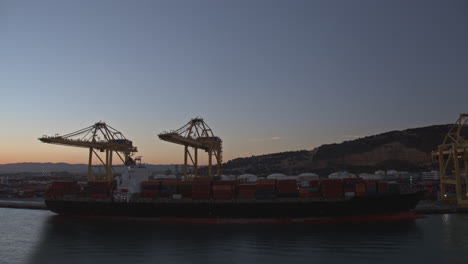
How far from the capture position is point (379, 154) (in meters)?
113

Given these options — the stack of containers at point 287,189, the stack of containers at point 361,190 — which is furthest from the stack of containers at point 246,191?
the stack of containers at point 361,190

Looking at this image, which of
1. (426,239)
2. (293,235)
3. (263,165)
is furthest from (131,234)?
(263,165)

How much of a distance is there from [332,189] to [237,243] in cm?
1162

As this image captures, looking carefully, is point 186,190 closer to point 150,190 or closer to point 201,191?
point 201,191

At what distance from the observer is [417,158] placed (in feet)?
343

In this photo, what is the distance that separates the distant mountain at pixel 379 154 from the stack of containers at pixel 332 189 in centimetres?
7836

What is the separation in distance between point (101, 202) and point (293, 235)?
19.2 m

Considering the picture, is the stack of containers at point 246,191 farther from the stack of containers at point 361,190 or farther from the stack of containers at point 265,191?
the stack of containers at point 361,190

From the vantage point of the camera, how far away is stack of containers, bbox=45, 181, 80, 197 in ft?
114

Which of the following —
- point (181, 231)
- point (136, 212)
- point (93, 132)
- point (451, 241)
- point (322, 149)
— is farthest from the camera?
point (322, 149)

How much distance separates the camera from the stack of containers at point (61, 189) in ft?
114

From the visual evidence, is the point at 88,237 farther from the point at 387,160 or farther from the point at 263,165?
the point at 263,165

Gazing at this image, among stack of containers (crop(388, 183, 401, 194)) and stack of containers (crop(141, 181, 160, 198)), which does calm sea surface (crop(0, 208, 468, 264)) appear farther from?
stack of containers (crop(388, 183, 401, 194))

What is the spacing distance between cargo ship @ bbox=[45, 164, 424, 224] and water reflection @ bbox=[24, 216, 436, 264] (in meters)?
1.43
